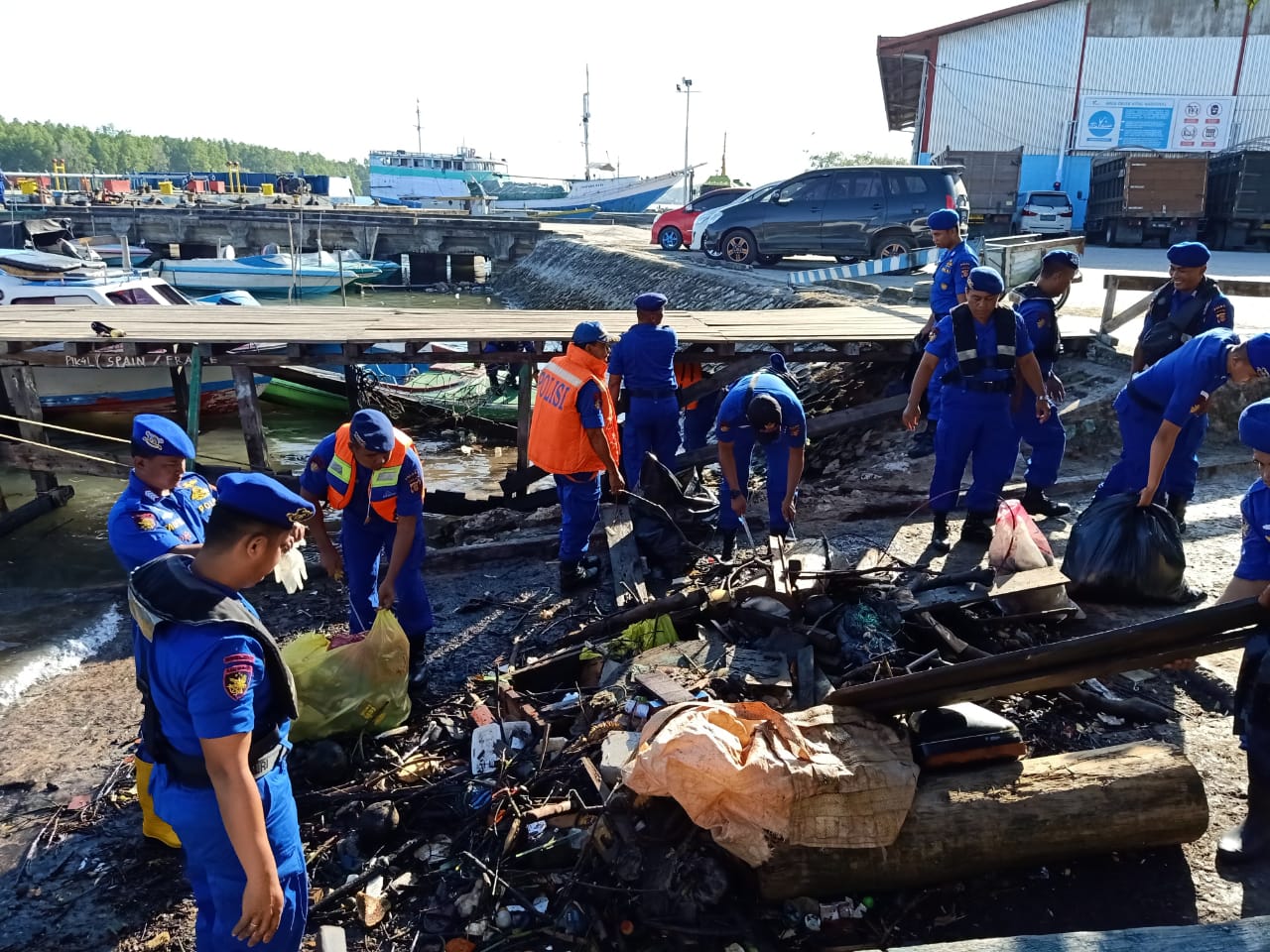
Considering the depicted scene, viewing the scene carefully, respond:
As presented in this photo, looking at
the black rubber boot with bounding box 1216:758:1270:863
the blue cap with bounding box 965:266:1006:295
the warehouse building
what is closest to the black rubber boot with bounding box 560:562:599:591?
the blue cap with bounding box 965:266:1006:295

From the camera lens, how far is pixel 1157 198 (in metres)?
21.4

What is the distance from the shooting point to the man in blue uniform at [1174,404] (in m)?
3.92

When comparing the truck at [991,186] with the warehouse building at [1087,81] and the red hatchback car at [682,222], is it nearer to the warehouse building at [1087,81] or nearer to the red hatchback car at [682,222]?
the warehouse building at [1087,81]

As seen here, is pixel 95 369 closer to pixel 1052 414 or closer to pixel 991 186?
pixel 1052 414

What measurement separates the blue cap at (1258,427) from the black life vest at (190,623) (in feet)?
10.2

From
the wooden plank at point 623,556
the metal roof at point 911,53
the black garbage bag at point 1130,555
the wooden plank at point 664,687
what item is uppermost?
the metal roof at point 911,53

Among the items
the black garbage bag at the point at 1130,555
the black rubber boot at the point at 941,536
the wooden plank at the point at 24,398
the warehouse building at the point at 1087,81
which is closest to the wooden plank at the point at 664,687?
the black garbage bag at the point at 1130,555

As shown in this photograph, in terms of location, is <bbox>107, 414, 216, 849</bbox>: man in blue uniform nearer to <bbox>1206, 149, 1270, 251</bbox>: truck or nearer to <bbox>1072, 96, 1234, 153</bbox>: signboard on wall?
<bbox>1206, 149, 1270, 251</bbox>: truck

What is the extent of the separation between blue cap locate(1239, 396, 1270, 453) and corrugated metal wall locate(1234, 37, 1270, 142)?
29451 millimetres

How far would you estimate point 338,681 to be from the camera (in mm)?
3914

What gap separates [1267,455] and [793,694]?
1885 mm

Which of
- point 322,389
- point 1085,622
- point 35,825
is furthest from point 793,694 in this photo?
point 322,389

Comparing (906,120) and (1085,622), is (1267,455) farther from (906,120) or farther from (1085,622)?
(906,120)

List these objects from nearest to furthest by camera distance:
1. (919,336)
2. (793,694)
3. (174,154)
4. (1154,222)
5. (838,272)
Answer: (793,694)
(919,336)
(838,272)
(1154,222)
(174,154)
